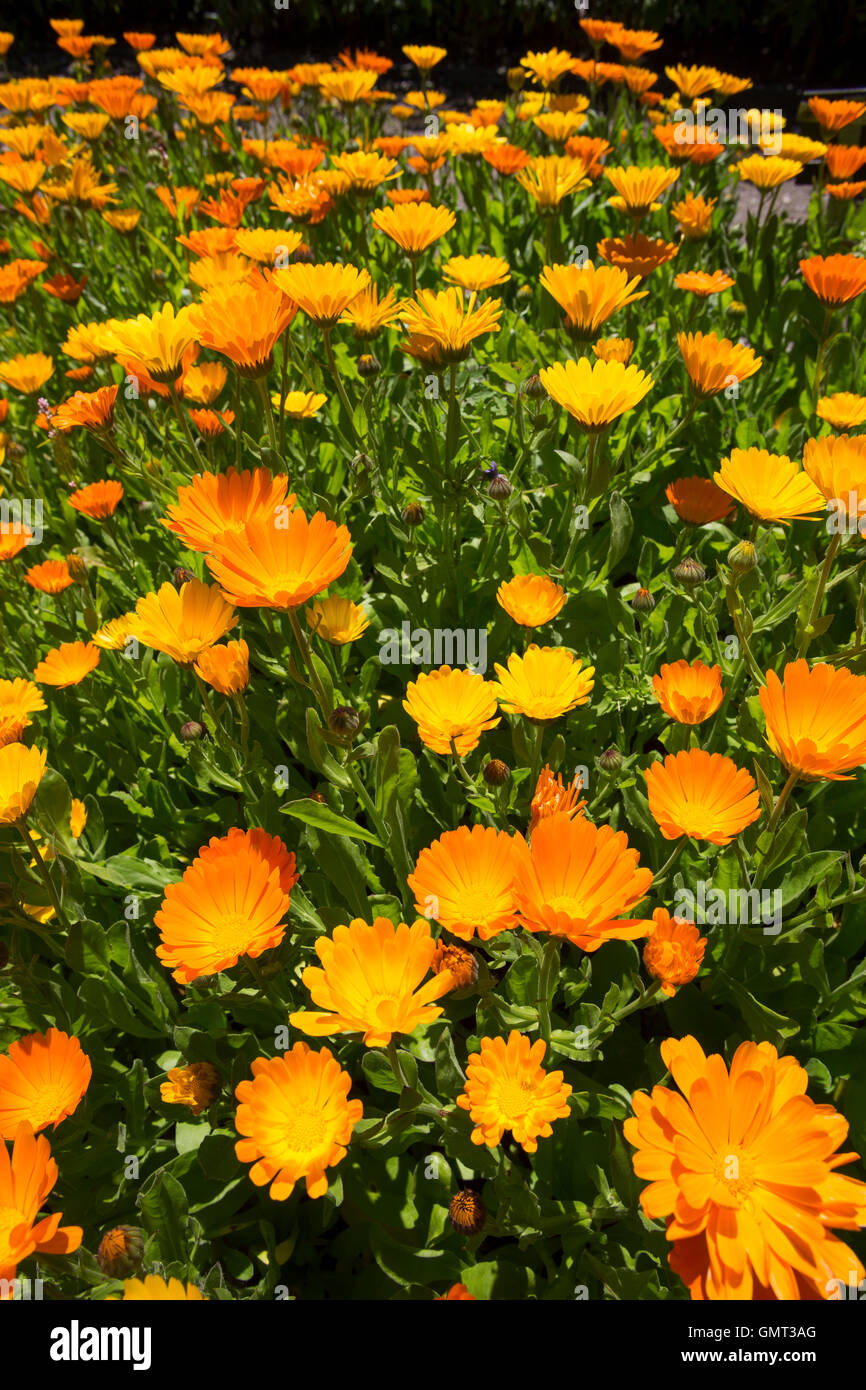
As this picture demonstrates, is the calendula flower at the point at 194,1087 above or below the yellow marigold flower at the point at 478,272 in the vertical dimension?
below

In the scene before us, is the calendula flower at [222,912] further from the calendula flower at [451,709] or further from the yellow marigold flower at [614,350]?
the yellow marigold flower at [614,350]

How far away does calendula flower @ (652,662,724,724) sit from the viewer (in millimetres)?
1312

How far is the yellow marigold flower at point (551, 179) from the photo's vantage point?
2.14 m

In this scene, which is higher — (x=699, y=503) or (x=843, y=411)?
(x=843, y=411)

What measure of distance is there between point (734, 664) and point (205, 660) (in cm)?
103

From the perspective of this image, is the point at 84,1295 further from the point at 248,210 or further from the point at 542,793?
the point at 248,210

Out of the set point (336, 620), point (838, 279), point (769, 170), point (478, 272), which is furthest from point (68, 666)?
point (769, 170)

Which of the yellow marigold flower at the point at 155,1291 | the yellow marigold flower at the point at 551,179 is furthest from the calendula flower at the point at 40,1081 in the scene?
the yellow marigold flower at the point at 551,179

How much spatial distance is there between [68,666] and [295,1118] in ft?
3.35

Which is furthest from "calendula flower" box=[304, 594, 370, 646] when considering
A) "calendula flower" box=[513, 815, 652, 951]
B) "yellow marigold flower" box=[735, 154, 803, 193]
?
"yellow marigold flower" box=[735, 154, 803, 193]

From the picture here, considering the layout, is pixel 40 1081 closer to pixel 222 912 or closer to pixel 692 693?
pixel 222 912

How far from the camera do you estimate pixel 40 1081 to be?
118cm

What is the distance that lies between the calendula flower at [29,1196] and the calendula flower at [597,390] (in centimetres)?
133
